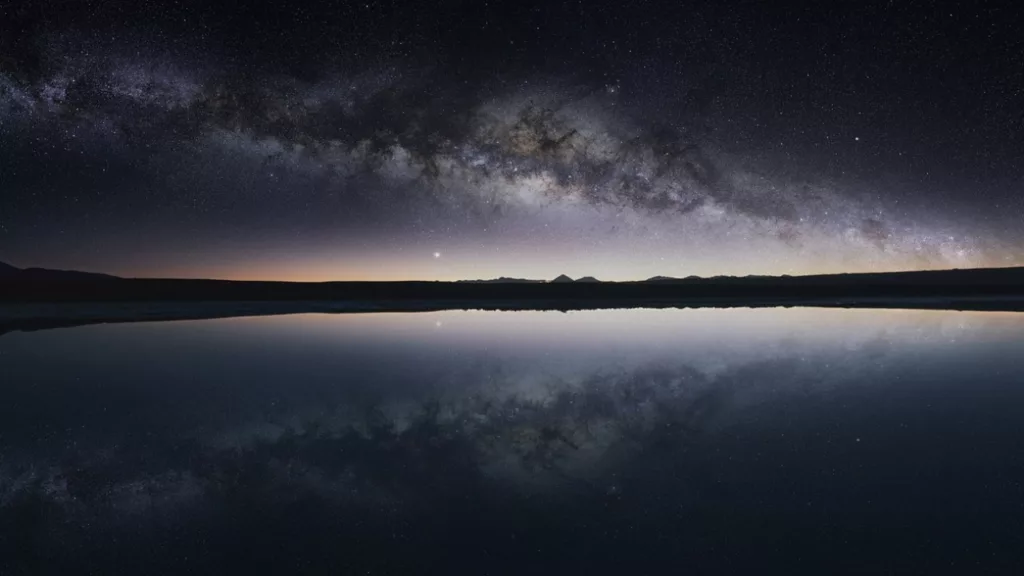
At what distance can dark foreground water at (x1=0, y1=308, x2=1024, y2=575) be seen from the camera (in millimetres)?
4098

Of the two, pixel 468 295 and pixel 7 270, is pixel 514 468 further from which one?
pixel 7 270

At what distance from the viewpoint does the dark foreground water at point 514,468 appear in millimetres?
4098

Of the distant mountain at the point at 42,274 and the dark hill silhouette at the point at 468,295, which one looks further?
the distant mountain at the point at 42,274

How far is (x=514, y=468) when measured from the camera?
19.3 feet

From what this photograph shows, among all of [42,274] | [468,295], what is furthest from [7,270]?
[468,295]

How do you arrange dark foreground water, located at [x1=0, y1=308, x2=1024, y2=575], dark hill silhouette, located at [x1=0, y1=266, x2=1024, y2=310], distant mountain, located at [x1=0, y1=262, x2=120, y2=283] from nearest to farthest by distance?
1. dark foreground water, located at [x1=0, y1=308, x2=1024, y2=575]
2. dark hill silhouette, located at [x1=0, y1=266, x2=1024, y2=310]
3. distant mountain, located at [x1=0, y1=262, x2=120, y2=283]

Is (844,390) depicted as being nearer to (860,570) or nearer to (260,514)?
(860,570)

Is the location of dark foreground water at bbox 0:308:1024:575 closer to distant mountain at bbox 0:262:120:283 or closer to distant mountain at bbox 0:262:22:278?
distant mountain at bbox 0:262:120:283

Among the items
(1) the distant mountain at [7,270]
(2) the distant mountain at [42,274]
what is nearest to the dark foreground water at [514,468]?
(2) the distant mountain at [42,274]

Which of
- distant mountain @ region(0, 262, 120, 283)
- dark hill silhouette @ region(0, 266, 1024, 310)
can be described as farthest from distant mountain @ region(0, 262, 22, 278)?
dark hill silhouette @ region(0, 266, 1024, 310)

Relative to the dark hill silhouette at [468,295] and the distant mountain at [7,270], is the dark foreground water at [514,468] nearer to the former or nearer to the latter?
the dark hill silhouette at [468,295]

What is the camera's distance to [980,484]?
5258 millimetres

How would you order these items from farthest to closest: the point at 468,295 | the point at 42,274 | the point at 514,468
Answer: the point at 42,274 < the point at 468,295 < the point at 514,468

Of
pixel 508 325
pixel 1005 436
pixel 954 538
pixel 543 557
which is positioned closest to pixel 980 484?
pixel 954 538
